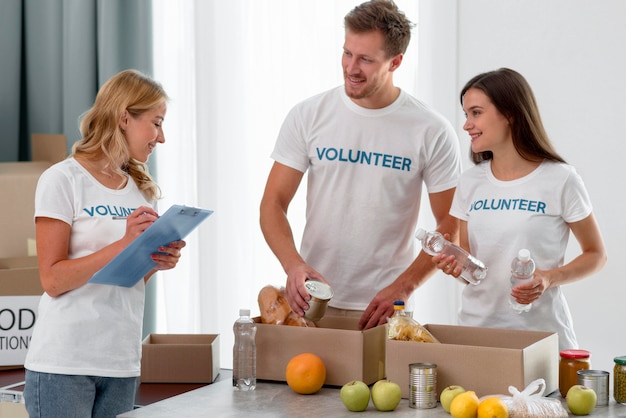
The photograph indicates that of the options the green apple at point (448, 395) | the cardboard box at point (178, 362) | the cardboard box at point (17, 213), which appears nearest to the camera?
the green apple at point (448, 395)

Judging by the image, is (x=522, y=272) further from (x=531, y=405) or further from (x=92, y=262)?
(x=92, y=262)

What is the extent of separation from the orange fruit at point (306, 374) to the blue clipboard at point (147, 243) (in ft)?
1.28

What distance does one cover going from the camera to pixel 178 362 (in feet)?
8.54

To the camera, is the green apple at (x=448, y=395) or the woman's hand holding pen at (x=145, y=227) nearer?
the green apple at (x=448, y=395)

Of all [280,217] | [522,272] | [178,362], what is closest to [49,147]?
[178,362]

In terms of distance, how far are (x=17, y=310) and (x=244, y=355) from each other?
136cm

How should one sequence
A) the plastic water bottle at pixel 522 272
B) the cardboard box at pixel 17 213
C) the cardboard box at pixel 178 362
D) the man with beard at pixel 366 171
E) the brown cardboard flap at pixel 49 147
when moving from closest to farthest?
the plastic water bottle at pixel 522 272
the man with beard at pixel 366 171
the cardboard box at pixel 178 362
the cardboard box at pixel 17 213
the brown cardboard flap at pixel 49 147

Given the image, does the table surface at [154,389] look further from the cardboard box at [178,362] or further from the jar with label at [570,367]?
the jar with label at [570,367]

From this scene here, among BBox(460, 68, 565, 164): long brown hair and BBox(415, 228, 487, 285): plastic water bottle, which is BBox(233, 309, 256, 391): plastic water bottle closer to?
BBox(415, 228, 487, 285): plastic water bottle

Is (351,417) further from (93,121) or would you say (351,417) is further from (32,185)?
(32,185)

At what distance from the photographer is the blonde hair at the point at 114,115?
2.10 metres

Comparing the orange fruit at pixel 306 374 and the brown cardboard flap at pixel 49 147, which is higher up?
the brown cardboard flap at pixel 49 147

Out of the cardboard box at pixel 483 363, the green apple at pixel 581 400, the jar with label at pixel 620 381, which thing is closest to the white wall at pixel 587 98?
the cardboard box at pixel 483 363

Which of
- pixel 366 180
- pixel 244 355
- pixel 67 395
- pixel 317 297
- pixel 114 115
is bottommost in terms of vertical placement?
pixel 67 395
